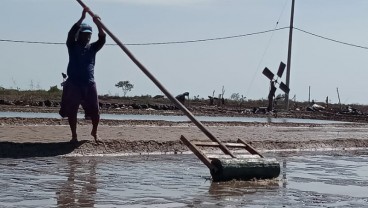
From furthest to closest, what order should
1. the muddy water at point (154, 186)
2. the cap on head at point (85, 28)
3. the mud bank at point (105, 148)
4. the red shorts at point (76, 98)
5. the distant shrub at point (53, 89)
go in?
the distant shrub at point (53, 89) < the red shorts at point (76, 98) < the cap on head at point (85, 28) < the mud bank at point (105, 148) < the muddy water at point (154, 186)

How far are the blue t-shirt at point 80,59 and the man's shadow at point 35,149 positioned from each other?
3.00 feet

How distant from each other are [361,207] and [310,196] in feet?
2.30

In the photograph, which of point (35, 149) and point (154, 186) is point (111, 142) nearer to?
point (35, 149)

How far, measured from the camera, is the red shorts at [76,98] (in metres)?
10.2

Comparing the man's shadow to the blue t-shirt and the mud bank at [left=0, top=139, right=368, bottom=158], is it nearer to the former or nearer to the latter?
the mud bank at [left=0, top=139, right=368, bottom=158]

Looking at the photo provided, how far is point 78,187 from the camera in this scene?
703cm

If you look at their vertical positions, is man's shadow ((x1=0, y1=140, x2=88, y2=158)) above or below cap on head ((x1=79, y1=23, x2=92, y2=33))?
below

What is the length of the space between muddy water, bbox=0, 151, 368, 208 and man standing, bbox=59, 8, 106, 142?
836 mm

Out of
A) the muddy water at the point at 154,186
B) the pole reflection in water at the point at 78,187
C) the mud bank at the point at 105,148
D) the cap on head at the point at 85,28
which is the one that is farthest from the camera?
the cap on head at the point at 85,28

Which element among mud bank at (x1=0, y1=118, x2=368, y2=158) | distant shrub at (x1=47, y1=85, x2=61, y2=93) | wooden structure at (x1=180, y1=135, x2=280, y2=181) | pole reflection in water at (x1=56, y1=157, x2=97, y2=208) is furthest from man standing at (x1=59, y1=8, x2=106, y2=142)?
distant shrub at (x1=47, y1=85, x2=61, y2=93)

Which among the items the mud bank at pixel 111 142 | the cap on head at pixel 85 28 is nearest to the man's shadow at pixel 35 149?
the mud bank at pixel 111 142

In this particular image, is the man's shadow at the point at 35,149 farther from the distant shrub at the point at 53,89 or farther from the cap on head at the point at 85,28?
the distant shrub at the point at 53,89

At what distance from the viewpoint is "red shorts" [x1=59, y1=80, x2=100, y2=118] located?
10164 mm

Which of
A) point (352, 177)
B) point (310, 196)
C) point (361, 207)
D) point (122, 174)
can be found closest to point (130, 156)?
point (122, 174)
